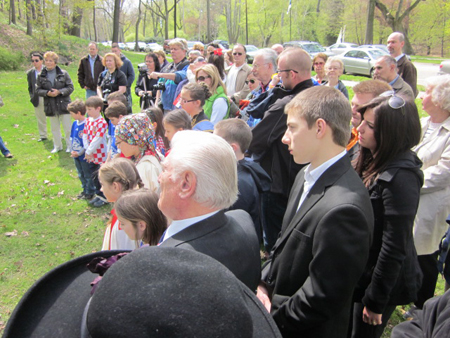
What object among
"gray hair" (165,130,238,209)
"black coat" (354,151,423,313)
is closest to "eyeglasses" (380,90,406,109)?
"black coat" (354,151,423,313)

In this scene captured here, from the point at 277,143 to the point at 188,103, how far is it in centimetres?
138

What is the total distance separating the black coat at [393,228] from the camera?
76.1 inches

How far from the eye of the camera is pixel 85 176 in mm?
5816

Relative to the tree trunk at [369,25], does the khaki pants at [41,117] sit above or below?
below

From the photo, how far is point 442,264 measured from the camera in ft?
8.29

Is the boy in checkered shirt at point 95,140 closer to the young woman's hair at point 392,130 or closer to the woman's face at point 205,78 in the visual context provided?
the woman's face at point 205,78

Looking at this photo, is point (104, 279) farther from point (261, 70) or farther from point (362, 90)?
point (261, 70)

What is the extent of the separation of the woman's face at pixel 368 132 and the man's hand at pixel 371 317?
1.01 meters

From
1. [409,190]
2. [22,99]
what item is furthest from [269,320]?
[22,99]

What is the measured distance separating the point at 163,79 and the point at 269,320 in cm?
642

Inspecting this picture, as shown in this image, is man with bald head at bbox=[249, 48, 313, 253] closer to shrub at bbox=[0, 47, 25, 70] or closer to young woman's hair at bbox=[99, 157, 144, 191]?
young woman's hair at bbox=[99, 157, 144, 191]

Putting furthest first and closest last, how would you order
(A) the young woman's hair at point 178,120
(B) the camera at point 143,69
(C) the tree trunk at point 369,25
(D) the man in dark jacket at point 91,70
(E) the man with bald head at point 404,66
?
(C) the tree trunk at point 369,25
(D) the man in dark jacket at point 91,70
(B) the camera at point 143,69
(E) the man with bald head at point 404,66
(A) the young woman's hair at point 178,120

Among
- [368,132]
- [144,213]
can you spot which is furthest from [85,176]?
[368,132]

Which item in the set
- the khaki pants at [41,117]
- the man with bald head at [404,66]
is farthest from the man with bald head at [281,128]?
the khaki pants at [41,117]
